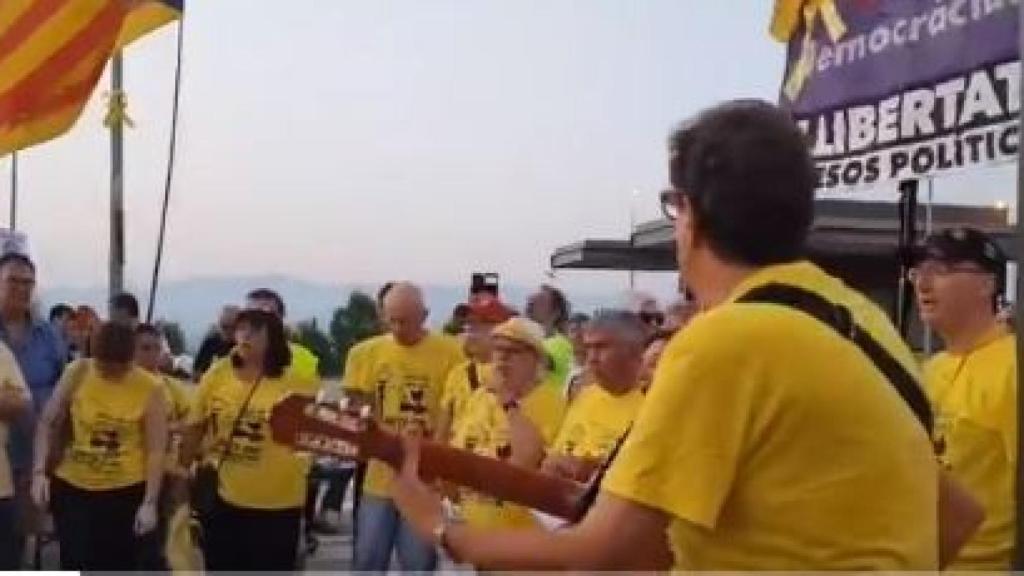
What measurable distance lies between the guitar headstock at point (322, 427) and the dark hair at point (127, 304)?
6797 millimetres

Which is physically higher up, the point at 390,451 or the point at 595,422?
the point at 390,451

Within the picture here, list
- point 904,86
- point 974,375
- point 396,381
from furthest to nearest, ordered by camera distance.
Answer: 1. point 396,381
2. point 904,86
3. point 974,375

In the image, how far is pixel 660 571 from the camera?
2.27 meters

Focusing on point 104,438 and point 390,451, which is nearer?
point 390,451

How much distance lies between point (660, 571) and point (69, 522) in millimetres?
6145

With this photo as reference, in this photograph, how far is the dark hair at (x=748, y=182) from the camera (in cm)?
224

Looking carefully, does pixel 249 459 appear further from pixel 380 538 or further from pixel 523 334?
pixel 523 334

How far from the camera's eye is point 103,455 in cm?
788

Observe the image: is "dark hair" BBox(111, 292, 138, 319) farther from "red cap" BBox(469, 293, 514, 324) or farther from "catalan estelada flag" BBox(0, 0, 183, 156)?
"red cap" BBox(469, 293, 514, 324)

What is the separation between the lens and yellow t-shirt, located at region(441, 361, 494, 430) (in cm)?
741

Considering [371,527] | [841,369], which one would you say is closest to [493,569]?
[841,369]

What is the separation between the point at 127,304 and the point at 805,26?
480 cm

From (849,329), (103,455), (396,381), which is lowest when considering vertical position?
(103,455)

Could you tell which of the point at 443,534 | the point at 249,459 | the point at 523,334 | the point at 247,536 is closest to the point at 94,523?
the point at 247,536
